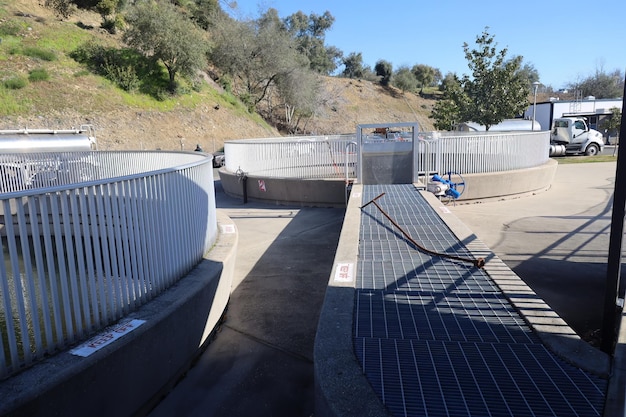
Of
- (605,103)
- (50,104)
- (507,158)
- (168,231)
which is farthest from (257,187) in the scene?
(605,103)

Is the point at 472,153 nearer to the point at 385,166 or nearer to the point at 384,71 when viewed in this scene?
the point at 385,166

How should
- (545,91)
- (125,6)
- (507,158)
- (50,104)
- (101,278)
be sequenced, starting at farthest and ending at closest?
(545,91), (125,6), (50,104), (507,158), (101,278)

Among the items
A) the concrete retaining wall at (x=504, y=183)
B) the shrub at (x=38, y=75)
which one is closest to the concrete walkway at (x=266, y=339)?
the concrete retaining wall at (x=504, y=183)

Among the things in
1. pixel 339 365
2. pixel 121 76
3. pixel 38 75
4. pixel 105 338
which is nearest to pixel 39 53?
pixel 38 75

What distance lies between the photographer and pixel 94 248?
154 inches

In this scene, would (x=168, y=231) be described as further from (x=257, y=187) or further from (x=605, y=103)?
(x=605, y=103)

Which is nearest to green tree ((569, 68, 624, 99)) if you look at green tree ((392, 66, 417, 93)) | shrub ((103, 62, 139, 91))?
green tree ((392, 66, 417, 93))

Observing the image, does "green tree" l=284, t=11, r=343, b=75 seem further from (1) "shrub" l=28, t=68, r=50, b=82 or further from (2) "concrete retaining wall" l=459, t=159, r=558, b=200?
(2) "concrete retaining wall" l=459, t=159, r=558, b=200

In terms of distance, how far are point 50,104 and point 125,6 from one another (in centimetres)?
1965

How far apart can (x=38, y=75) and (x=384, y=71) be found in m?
68.9

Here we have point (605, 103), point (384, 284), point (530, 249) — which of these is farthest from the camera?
point (605, 103)

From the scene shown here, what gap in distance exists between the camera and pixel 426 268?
A: 18.1 ft

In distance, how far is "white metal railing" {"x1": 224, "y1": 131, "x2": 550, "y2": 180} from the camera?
536 inches

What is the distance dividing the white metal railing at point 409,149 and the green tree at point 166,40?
24299mm
